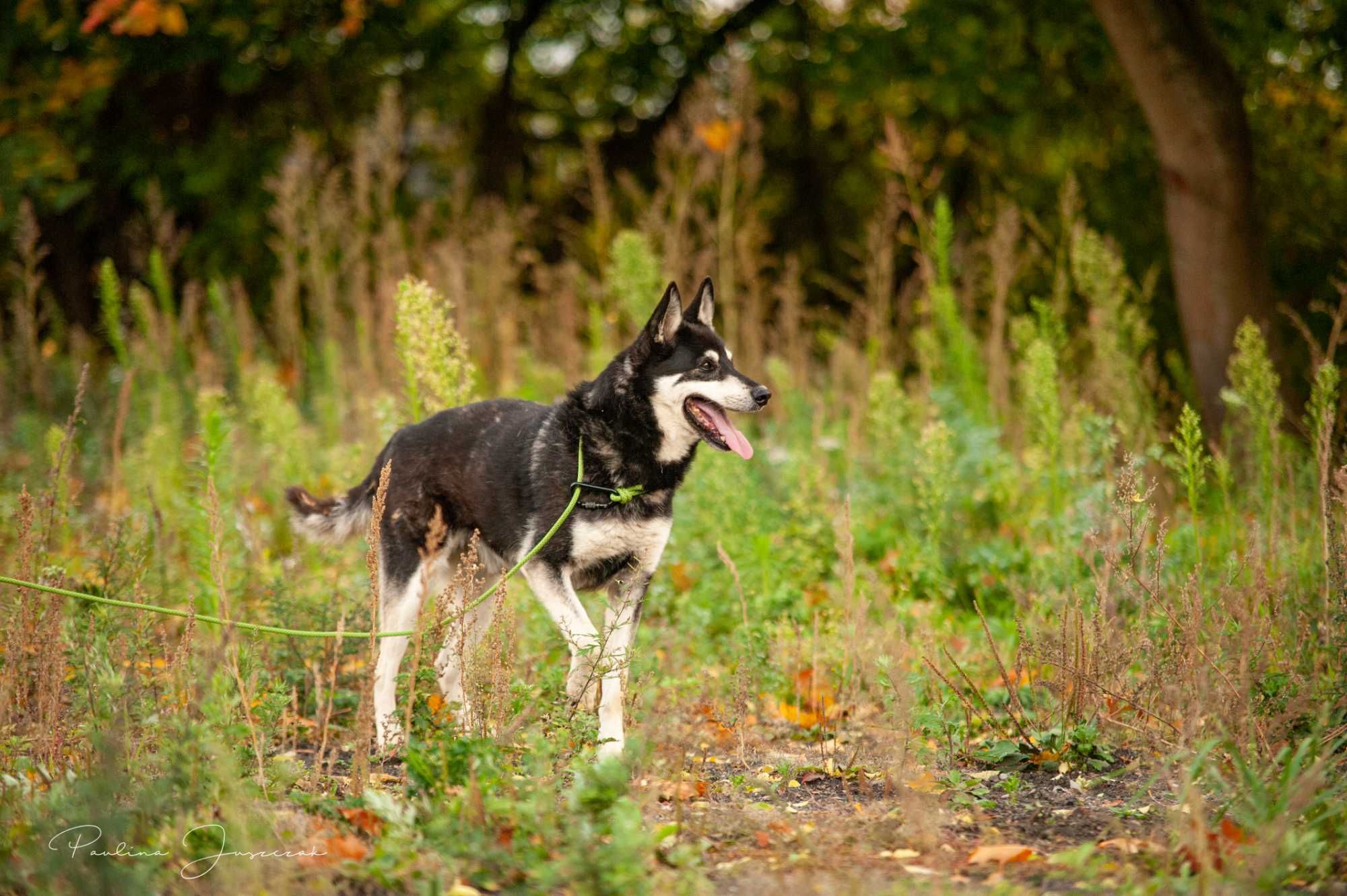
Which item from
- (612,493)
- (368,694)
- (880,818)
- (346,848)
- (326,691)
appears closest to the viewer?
(346,848)

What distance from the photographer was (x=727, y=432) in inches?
191

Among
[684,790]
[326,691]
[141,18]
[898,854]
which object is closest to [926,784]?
[898,854]

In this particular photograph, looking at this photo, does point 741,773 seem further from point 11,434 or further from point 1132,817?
point 11,434

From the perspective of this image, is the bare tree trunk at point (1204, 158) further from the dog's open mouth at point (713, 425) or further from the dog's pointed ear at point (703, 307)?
the dog's open mouth at point (713, 425)

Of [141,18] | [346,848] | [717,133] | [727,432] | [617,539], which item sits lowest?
[346,848]

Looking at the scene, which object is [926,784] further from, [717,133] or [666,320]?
[717,133]

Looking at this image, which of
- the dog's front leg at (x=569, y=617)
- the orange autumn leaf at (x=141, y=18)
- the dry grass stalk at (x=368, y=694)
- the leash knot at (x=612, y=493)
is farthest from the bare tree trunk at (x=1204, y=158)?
the orange autumn leaf at (x=141, y=18)

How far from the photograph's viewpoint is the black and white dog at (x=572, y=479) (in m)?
4.72

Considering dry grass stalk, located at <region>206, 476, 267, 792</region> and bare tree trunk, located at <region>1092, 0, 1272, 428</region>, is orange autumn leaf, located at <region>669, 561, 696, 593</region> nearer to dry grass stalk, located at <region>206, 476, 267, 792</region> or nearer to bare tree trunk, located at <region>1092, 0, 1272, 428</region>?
dry grass stalk, located at <region>206, 476, 267, 792</region>

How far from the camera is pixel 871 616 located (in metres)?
6.01

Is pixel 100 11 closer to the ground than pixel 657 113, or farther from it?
closer to the ground

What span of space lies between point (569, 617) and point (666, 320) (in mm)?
1280

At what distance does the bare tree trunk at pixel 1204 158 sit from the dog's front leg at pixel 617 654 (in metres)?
4.42

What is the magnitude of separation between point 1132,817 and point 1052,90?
8477 mm
